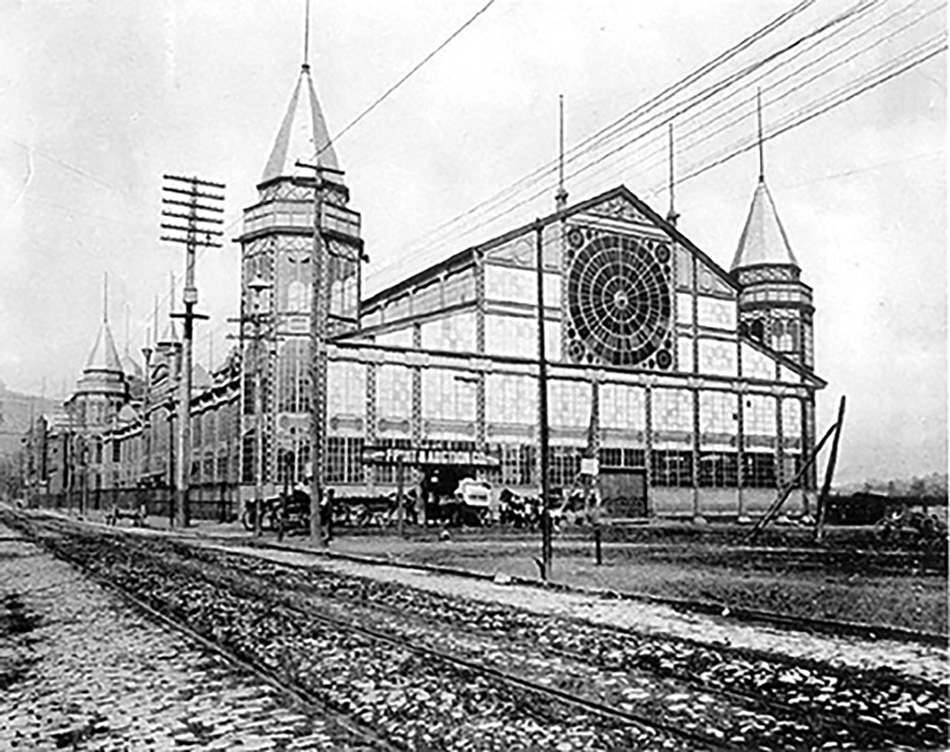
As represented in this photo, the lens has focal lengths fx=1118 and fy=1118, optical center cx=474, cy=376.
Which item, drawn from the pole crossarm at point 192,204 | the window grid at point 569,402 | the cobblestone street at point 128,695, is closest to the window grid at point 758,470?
the window grid at point 569,402

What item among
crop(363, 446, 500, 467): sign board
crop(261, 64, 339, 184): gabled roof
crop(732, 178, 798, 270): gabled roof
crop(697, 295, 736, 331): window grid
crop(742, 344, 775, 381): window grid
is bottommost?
crop(363, 446, 500, 467): sign board

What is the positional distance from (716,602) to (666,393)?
38.7 m

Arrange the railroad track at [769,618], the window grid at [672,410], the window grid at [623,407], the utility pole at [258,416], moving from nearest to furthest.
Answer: the railroad track at [769,618]
the utility pole at [258,416]
the window grid at [623,407]
the window grid at [672,410]

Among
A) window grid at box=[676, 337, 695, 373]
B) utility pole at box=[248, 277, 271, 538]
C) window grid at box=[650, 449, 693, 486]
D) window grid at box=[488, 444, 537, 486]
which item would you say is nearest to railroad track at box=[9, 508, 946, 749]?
utility pole at box=[248, 277, 271, 538]

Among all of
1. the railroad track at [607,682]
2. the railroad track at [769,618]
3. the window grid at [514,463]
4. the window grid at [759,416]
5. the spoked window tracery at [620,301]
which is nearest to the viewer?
the railroad track at [607,682]

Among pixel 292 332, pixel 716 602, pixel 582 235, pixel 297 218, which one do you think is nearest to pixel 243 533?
pixel 292 332

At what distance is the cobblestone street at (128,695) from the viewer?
7.26m

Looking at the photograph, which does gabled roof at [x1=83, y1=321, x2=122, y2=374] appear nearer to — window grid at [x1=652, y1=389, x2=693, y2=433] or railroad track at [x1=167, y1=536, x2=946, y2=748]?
window grid at [x1=652, y1=389, x2=693, y2=433]

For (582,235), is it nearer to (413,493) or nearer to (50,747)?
(413,493)

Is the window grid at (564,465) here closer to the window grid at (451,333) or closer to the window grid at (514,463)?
the window grid at (514,463)

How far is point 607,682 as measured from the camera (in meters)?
9.12

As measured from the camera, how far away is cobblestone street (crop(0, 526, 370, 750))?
726cm

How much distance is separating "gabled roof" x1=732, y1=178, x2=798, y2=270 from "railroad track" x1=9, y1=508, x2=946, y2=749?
4930 cm

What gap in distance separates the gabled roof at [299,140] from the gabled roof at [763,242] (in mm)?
23572
